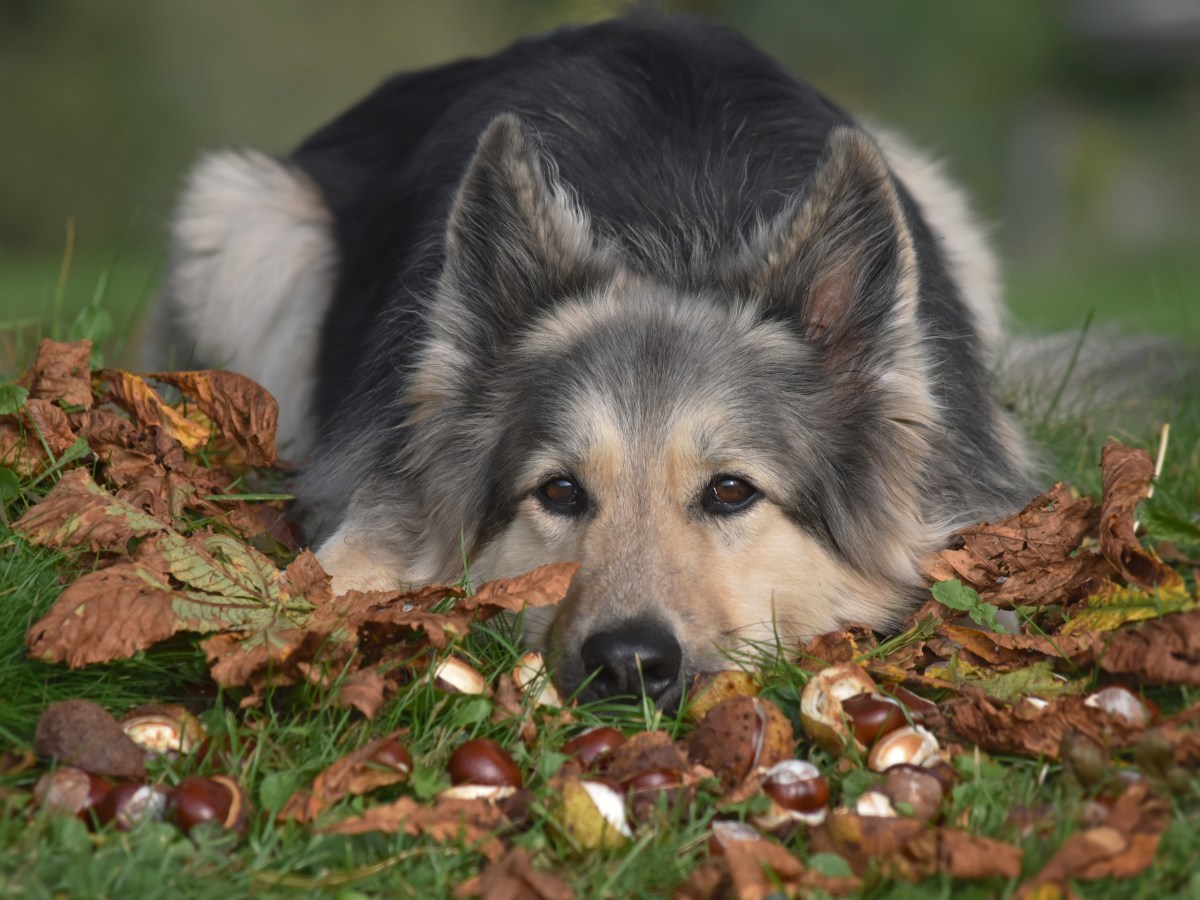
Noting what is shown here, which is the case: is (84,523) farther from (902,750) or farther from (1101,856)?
(1101,856)

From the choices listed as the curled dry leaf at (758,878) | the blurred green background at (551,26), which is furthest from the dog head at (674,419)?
the blurred green background at (551,26)

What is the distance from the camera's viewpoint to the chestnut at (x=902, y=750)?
9.40ft

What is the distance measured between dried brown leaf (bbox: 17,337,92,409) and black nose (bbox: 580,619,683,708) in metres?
1.94

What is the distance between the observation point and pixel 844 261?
12.3 ft

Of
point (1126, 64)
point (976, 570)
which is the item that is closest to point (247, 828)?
point (976, 570)

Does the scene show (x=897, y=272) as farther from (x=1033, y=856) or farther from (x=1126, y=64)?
(x=1126, y=64)

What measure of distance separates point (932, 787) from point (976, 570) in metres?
1.26

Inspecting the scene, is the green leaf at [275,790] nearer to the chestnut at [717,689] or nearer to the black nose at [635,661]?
the black nose at [635,661]

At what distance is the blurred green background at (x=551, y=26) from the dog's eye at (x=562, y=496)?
38.5ft

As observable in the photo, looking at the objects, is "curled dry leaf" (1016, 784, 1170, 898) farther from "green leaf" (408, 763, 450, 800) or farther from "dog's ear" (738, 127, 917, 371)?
"dog's ear" (738, 127, 917, 371)

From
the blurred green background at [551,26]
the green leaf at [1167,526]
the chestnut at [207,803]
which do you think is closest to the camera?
the chestnut at [207,803]

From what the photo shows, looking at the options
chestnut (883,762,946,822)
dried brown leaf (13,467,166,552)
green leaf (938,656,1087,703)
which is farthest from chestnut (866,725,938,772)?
dried brown leaf (13,467,166,552)

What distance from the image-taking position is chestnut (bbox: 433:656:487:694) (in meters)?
3.09

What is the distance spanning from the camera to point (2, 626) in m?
3.21
